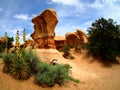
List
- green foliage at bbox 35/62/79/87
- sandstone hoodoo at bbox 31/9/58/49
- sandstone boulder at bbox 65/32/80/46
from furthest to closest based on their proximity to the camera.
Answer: sandstone boulder at bbox 65/32/80/46
sandstone hoodoo at bbox 31/9/58/49
green foliage at bbox 35/62/79/87

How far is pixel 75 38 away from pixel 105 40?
8.54 metres

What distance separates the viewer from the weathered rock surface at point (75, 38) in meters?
40.0

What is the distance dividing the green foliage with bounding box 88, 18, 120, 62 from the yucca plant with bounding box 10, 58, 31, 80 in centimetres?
1761

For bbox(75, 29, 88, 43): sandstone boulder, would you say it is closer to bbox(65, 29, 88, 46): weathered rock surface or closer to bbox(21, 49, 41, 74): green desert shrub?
bbox(65, 29, 88, 46): weathered rock surface

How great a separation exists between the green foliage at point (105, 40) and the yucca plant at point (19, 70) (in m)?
17.6

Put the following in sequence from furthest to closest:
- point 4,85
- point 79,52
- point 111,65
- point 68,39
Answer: point 68,39 → point 79,52 → point 111,65 → point 4,85

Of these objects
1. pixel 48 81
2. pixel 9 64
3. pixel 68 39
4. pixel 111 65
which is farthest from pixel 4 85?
pixel 68 39

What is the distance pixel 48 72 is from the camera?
16781mm

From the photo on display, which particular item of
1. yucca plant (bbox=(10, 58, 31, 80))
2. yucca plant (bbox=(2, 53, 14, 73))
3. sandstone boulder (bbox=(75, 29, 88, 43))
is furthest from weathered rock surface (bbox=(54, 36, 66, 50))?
yucca plant (bbox=(10, 58, 31, 80))

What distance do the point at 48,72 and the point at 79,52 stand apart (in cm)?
1912

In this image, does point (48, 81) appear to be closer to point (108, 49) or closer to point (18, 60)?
point (18, 60)

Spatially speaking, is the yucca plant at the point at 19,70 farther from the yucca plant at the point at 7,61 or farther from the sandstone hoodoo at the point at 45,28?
the sandstone hoodoo at the point at 45,28

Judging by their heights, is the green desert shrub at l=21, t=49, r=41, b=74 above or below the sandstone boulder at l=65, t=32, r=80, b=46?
below

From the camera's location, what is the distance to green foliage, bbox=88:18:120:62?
3184 centimetres
